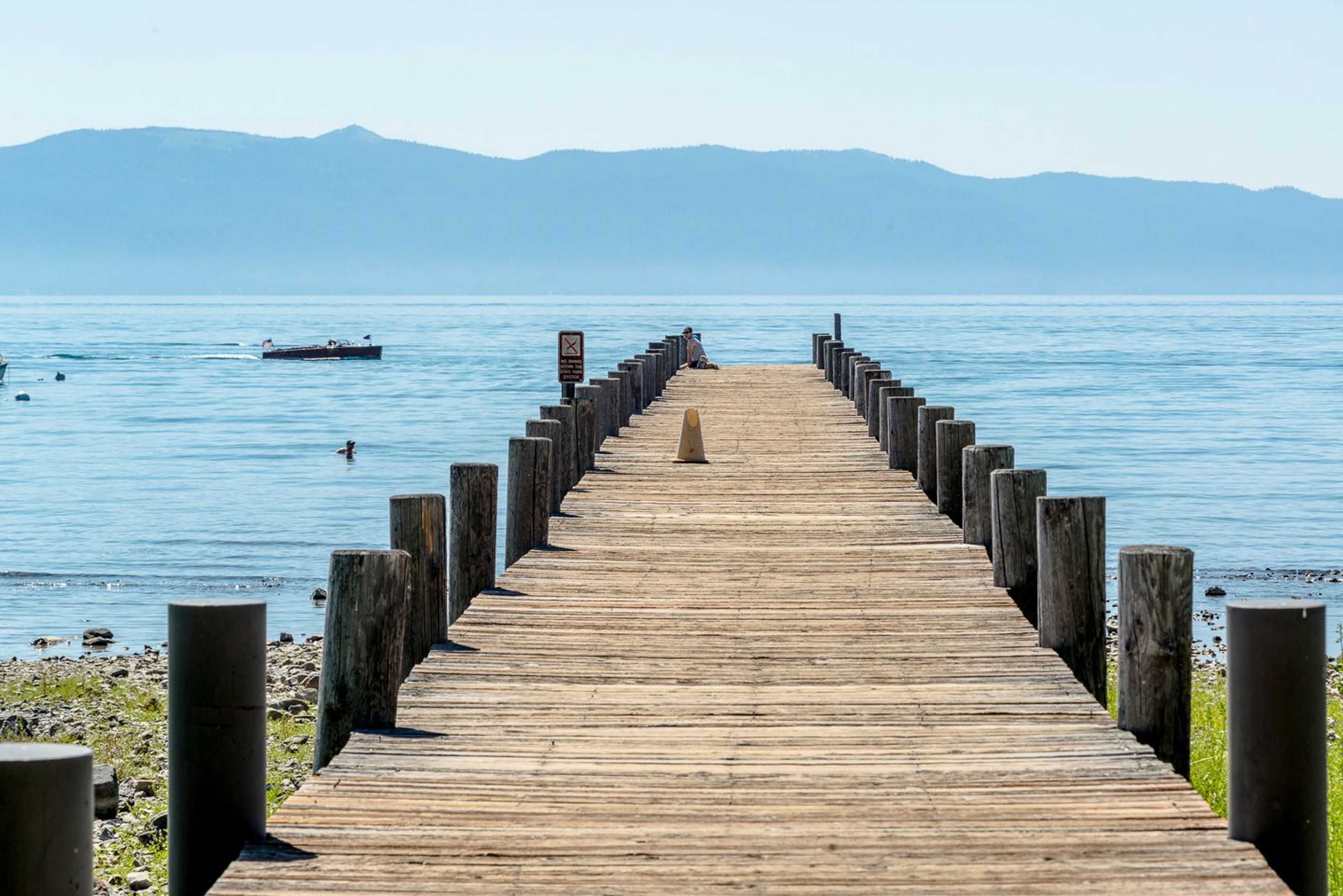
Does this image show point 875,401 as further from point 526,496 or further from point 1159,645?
point 1159,645

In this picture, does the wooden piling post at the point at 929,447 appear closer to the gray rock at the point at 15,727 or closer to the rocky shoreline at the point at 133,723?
the rocky shoreline at the point at 133,723

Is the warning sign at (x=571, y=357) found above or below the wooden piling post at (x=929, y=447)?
above

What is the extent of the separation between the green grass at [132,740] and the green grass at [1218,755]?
19.9ft

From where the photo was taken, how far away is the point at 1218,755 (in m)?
12.0

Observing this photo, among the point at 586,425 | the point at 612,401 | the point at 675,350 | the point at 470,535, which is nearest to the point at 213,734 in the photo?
the point at 470,535

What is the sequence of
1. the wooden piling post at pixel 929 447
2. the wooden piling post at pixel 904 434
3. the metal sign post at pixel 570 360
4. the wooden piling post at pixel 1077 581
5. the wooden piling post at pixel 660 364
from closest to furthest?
the wooden piling post at pixel 1077 581 → the wooden piling post at pixel 929 447 → the wooden piling post at pixel 904 434 → the metal sign post at pixel 570 360 → the wooden piling post at pixel 660 364

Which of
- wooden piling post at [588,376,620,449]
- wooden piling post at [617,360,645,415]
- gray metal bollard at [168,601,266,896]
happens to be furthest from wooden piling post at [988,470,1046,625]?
wooden piling post at [617,360,645,415]

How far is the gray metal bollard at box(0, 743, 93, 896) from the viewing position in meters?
3.75

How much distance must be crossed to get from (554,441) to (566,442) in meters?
1.03

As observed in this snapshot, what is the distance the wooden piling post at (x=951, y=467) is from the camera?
13.0 meters

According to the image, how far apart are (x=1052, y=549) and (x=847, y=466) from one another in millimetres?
8716

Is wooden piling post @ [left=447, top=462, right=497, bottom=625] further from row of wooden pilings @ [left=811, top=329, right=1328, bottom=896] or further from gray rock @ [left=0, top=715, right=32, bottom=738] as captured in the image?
gray rock @ [left=0, top=715, right=32, bottom=738]

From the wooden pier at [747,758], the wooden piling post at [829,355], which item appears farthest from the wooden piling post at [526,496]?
the wooden piling post at [829,355]

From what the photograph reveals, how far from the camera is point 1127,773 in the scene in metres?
→ 6.00
